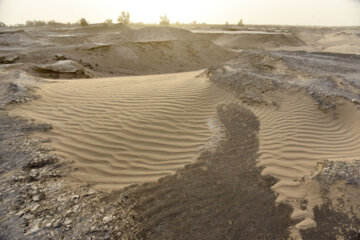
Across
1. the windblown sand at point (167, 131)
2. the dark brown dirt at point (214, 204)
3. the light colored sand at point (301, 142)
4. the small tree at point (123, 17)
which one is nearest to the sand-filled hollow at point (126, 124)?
the windblown sand at point (167, 131)

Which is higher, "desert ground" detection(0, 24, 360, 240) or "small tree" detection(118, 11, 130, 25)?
"small tree" detection(118, 11, 130, 25)

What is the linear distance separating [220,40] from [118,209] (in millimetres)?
21385

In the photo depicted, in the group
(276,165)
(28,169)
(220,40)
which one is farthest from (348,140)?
(220,40)

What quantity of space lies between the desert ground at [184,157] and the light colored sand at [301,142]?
0.07 ft

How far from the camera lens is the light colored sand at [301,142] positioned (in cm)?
282

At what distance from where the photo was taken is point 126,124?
3.89 m

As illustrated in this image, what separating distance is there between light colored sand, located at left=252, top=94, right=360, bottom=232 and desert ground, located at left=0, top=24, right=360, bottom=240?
2cm

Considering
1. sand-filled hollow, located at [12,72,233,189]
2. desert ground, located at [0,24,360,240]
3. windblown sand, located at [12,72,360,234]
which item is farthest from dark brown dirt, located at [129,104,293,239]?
sand-filled hollow, located at [12,72,233,189]

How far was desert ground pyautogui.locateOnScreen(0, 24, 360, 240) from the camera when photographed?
2338mm

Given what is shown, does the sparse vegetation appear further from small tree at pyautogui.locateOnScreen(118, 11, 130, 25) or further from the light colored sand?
the light colored sand

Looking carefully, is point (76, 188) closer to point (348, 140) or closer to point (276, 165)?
point (276, 165)

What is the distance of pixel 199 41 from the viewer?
14836 millimetres

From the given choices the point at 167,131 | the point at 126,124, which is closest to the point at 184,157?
the point at 167,131

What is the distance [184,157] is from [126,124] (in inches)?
51.4
